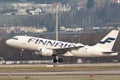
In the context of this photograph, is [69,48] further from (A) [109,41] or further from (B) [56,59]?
(A) [109,41]

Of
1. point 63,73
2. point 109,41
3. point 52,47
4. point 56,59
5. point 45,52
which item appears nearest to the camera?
point 63,73

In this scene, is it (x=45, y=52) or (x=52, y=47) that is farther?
(x=52, y=47)

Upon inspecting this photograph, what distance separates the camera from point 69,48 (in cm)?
11362

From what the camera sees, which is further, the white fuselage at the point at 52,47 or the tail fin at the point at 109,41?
the white fuselage at the point at 52,47

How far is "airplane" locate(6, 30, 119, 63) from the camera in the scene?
11200 centimetres

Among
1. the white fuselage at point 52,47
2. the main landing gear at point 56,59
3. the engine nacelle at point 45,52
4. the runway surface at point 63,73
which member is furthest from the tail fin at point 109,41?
the runway surface at point 63,73

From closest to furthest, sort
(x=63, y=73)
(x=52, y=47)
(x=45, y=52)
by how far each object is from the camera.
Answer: (x=63, y=73)
(x=45, y=52)
(x=52, y=47)

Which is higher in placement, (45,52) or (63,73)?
(63,73)

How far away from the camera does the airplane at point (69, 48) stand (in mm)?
112000

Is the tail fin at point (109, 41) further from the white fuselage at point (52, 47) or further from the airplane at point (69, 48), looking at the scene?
the white fuselage at point (52, 47)

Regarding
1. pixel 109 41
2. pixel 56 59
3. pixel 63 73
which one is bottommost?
pixel 56 59

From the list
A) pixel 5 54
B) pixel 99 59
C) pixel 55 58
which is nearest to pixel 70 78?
pixel 55 58

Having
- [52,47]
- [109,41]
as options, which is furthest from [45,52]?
[109,41]

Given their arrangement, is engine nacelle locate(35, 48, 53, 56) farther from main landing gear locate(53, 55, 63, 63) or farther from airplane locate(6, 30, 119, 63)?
main landing gear locate(53, 55, 63, 63)
